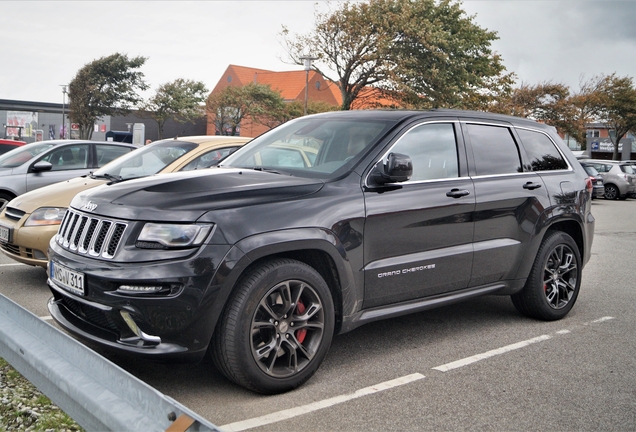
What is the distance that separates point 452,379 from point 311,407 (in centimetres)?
109

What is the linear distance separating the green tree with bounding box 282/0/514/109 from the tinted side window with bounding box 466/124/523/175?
31862 millimetres

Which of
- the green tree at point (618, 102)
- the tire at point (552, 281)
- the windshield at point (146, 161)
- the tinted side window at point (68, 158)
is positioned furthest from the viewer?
the green tree at point (618, 102)

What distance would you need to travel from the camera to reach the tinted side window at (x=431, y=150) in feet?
16.4

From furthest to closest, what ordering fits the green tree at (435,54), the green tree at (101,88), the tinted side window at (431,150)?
the green tree at (101,88) → the green tree at (435,54) → the tinted side window at (431,150)

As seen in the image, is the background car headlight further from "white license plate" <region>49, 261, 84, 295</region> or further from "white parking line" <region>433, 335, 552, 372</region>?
"white parking line" <region>433, 335, 552, 372</region>

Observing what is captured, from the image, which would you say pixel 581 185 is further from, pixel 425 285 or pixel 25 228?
pixel 25 228

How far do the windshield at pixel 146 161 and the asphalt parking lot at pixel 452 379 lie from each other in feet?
5.83

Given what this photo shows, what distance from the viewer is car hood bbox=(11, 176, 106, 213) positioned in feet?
22.7

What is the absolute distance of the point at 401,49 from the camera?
37.5 meters

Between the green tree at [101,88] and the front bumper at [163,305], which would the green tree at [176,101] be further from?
the front bumper at [163,305]

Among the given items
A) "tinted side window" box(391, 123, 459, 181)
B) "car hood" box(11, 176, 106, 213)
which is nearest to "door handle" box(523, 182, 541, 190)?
"tinted side window" box(391, 123, 459, 181)

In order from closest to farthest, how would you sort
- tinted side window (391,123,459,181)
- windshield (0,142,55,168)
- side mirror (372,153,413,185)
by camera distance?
1. side mirror (372,153,413,185)
2. tinted side window (391,123,459,181)
3. windshield (0,142,55,168)

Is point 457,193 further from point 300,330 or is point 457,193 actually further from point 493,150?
point 300,330

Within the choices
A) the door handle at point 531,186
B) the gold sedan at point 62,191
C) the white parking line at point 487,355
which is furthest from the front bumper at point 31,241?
the door handle at point 531,186
